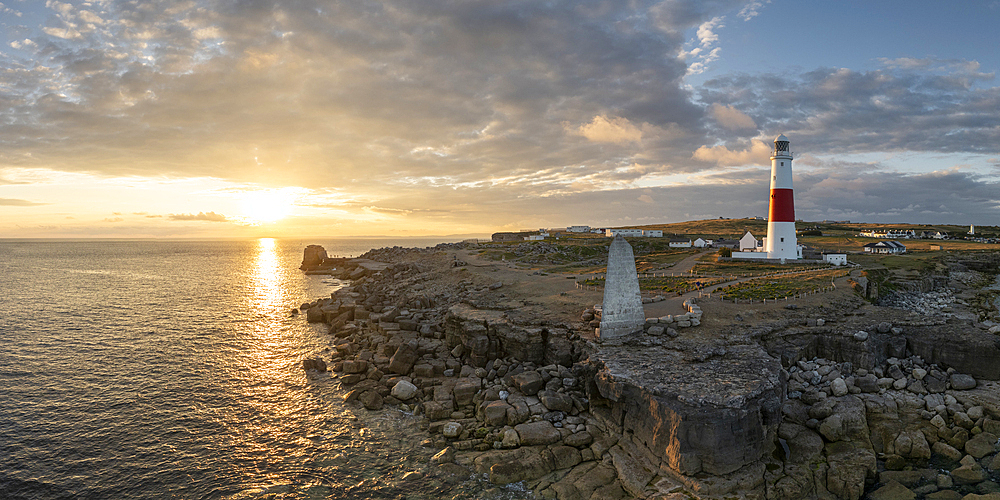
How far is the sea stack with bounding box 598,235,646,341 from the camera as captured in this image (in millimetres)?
23531

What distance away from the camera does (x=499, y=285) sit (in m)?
43.1

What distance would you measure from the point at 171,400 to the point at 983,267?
10017 centimetres

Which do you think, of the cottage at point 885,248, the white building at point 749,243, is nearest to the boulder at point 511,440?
the white building at point 749,243

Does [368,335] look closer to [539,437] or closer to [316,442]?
[316,442]

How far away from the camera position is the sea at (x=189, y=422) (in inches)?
656

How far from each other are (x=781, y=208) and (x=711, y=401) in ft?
145

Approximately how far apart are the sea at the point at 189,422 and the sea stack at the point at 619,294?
10.3 meters

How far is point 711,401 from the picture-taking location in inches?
622

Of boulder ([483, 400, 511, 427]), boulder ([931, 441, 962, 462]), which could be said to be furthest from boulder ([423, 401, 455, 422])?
boulder ([931, 441, 962, 462])

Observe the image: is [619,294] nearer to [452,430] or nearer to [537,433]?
[537,433]

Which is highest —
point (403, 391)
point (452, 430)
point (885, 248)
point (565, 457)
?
point (885, 248)

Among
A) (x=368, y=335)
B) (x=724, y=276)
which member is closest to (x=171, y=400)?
(x=368, y=335)

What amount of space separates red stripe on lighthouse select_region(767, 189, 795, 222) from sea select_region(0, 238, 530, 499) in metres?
47.9

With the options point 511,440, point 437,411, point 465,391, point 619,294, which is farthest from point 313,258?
point 511,440
